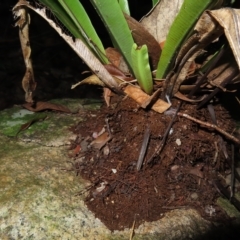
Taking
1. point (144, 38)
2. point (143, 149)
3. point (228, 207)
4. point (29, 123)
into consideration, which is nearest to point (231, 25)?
point (144, 38)

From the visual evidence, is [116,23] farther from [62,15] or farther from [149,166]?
[149,166]

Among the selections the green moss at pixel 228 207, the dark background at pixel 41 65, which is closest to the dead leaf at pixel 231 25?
the green moss at pixel 228 207

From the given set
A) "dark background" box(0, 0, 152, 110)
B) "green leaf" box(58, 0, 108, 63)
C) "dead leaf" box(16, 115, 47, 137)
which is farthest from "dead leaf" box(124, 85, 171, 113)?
"dark background" box(0, 0, 152, 110)

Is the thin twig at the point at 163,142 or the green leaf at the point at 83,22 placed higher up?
the green leaf at the point at 83,22

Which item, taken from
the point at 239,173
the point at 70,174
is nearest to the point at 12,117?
the point at 70,174

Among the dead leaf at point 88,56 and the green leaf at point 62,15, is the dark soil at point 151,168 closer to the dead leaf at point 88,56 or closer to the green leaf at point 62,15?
the dead leaf at point 88,56

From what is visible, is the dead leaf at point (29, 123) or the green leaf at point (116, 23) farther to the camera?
the dead leaf at point (29, 123)
